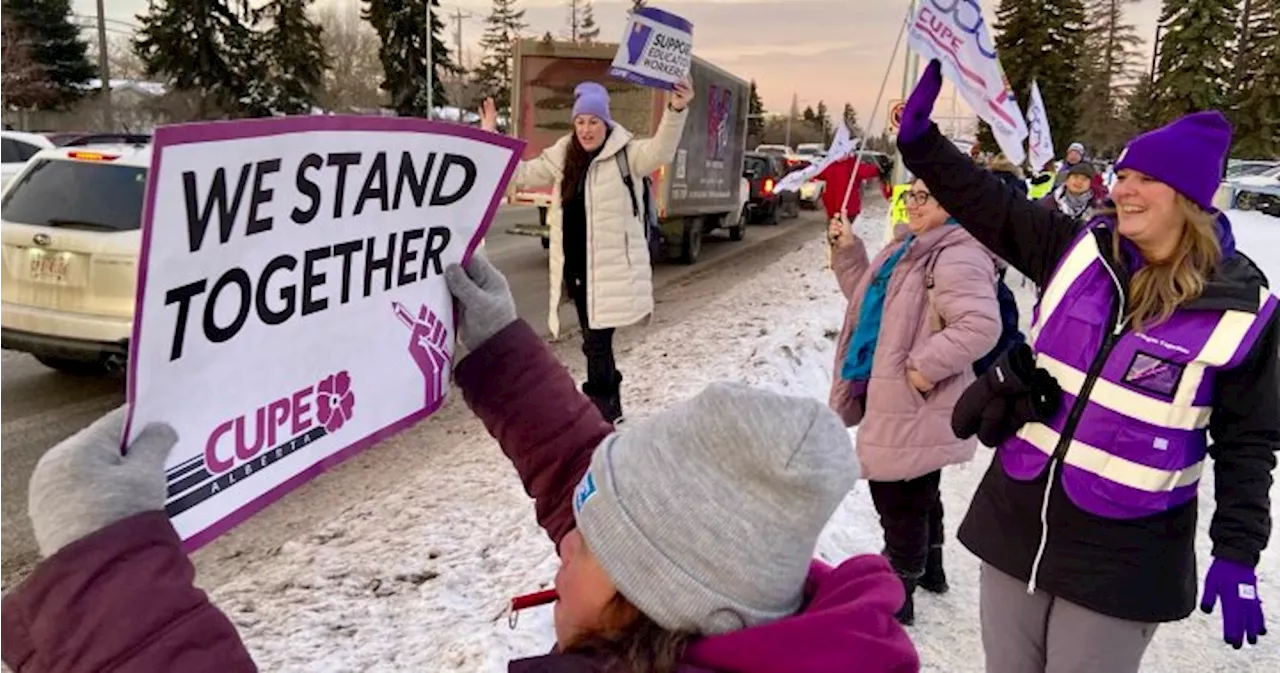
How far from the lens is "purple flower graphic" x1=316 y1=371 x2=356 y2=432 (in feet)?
5.68

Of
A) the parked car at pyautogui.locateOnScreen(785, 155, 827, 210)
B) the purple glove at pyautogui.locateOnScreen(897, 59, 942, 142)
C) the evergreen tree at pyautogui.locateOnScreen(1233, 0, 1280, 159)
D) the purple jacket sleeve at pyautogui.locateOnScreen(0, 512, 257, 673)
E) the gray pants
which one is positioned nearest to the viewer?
the purple jacket sleeve at pyautogui.locateOnScreen(0, 512, 257, 673)

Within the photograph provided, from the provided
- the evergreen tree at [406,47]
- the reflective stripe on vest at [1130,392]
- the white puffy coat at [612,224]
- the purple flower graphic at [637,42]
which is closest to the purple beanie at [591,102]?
the white puffy coat at [612,224]

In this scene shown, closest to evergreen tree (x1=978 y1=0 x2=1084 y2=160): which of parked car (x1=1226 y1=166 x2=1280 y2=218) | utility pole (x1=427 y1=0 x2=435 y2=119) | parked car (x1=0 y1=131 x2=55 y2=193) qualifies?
parked car (x1=1226 y1=166 x2=1280 y2=218)

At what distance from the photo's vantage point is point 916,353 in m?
3.57

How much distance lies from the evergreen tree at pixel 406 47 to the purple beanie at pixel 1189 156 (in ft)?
170

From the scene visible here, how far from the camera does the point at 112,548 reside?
3.77 ft

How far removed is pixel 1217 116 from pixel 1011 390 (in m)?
0.86

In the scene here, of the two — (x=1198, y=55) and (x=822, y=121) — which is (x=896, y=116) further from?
(x=822, y=121)

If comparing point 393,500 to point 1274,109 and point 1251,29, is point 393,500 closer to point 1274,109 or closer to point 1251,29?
point 1274,109

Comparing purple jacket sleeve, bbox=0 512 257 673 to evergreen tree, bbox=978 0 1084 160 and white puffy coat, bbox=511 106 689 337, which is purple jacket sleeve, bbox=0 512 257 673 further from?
evergreen tree, bbox=978 0 1084 160

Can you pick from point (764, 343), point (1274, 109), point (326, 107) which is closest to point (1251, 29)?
point (1274, 109)

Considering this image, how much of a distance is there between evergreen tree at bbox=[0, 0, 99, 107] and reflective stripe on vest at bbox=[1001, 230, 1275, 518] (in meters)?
49.7

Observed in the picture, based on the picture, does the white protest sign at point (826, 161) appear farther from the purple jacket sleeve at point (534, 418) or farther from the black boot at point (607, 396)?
the purple jacket sleeve at point (534, 418)

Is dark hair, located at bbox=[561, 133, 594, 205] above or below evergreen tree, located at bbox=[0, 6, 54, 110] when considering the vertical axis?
below
